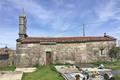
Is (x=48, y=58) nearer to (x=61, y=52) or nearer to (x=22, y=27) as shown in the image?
(x=61, y=52)

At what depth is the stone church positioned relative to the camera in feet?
107

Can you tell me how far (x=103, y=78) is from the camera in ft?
63.7

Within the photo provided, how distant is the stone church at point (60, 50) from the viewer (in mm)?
32594

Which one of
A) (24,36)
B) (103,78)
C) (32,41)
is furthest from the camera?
(24,36)

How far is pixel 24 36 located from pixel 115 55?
1263 cm

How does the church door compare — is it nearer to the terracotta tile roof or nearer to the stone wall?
the stone wall

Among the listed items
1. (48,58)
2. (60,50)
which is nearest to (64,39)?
(60,50)

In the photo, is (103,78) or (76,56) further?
(76,56)

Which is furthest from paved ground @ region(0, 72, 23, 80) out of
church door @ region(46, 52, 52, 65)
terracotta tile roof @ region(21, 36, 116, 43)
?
terracotta tile roof @ region(21, 36, 116, 43)

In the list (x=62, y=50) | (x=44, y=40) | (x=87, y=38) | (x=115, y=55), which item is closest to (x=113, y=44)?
(x=115, y=55)

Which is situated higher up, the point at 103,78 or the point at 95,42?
the point at 95,42

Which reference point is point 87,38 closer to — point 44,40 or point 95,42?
point 95,42

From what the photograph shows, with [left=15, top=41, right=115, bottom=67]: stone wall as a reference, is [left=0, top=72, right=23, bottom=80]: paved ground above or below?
below

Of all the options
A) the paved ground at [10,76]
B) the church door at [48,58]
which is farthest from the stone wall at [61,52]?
the paved ground at [10,76]
